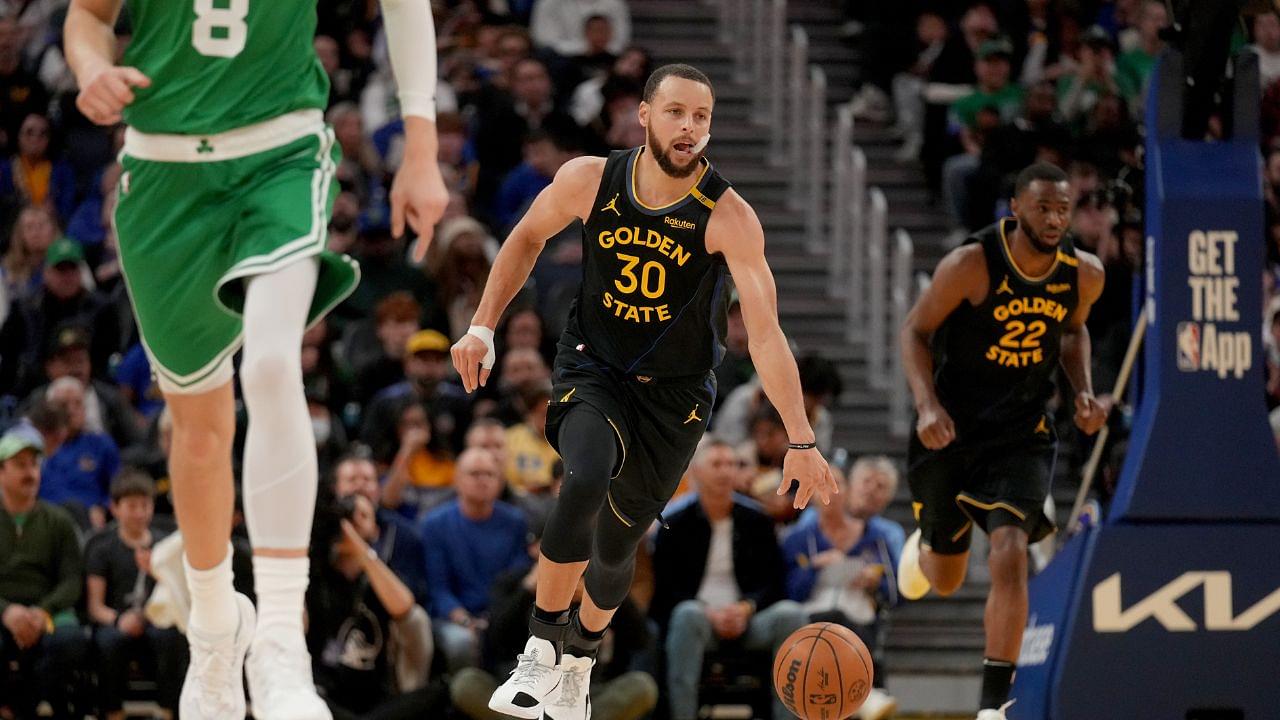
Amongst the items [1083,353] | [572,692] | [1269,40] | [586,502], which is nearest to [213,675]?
[586,502]

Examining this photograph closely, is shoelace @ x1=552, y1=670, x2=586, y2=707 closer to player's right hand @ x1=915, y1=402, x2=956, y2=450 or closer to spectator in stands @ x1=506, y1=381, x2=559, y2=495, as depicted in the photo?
player's right hand @ x1=915, y1=402, x2=956, y2=450

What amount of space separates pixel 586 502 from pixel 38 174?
29.9 feet

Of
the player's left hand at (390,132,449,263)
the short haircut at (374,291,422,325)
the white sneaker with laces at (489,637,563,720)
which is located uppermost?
the player's left hand at (390,132,449,263)

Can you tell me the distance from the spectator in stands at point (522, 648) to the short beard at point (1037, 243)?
3.02 m

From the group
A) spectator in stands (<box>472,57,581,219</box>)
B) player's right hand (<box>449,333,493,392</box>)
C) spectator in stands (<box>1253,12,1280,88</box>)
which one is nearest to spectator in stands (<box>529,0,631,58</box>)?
spectator in stands (<box>472,57,581,219</box>)

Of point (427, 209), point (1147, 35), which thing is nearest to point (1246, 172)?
point (427, 209)

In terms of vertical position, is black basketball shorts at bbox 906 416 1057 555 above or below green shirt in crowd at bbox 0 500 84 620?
above

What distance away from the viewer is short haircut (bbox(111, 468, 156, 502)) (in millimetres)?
10501

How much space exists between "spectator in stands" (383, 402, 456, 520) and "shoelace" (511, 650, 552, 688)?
473cm

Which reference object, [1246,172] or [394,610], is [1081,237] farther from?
[394,610]

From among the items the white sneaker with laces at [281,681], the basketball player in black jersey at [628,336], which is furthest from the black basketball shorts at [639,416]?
the white sneaker with laces at [281,681]

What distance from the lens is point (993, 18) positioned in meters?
15.9

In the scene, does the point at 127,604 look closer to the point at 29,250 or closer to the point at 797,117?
the point at 29,250

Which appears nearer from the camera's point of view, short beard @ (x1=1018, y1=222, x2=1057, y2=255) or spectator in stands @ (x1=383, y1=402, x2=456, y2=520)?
short beard @ (x1=1018, y1=222, x2=1057, y2=255)
